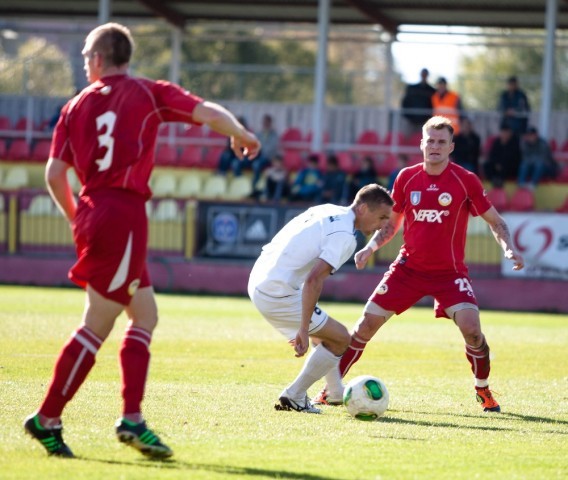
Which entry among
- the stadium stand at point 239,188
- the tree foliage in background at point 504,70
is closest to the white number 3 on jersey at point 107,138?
the stadium stand at point 239,188

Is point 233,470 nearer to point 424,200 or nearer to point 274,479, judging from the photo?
point 274,479

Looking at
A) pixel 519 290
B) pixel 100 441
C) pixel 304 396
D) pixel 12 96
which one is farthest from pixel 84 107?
pixel 12 96

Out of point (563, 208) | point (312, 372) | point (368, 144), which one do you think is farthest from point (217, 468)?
point (368, 144)

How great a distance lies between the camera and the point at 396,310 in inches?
383

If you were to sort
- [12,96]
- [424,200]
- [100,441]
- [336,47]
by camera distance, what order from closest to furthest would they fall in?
[100,441] → [424,200] → [12,96] → [336,47]

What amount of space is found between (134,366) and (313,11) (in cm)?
2448

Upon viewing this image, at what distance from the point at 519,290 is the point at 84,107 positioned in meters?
17.5

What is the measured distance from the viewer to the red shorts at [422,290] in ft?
31.4

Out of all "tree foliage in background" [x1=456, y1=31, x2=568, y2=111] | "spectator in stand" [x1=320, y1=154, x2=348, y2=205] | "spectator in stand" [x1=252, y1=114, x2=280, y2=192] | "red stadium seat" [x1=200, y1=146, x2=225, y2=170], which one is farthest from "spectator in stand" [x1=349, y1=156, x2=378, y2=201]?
"tree foliage in background" [x1=456, y1=31, x2=568, y2=111]

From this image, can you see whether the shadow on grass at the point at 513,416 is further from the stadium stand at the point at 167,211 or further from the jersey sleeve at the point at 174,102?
the stadium stand at the point at 167,211

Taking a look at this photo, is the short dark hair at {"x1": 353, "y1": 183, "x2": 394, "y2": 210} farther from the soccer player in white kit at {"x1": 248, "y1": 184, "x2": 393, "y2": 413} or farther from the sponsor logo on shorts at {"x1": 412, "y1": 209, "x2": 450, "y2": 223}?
the sponsor logo on shorts at {"x1": 412, "y1": 209, "x2": 450, "y2": 223}

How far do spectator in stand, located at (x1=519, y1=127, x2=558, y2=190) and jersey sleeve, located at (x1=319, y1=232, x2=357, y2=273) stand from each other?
17.3 m

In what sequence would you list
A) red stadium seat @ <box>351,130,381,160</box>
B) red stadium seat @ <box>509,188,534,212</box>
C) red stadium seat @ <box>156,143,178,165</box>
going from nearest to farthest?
red stadium seat @ <box>509,188,534,212</box>
red stadium seat @ <box>156,143,178,165</box>
red stadium seat @ <box>351,130,381,160</box>

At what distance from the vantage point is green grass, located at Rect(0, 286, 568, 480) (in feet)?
21.4
